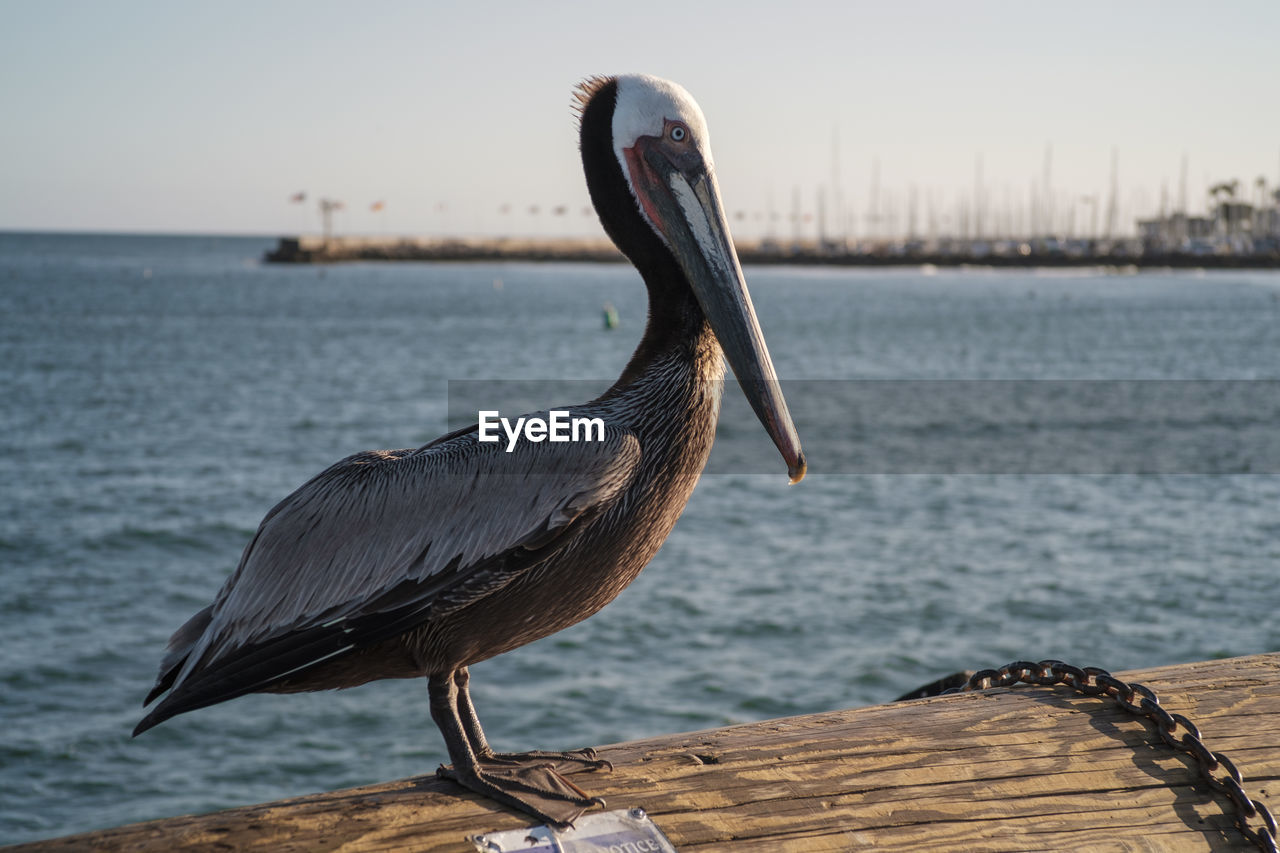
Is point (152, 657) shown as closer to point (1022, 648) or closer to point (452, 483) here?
point (1022, 648)

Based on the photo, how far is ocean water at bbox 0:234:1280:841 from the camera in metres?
9.57

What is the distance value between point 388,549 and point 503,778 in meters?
0.51

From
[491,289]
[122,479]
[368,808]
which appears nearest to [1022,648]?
[368,808]

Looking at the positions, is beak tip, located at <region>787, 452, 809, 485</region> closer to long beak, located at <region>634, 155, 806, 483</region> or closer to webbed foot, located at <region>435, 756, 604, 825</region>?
long beak, located at <region>634, 155, 806, 483</region>

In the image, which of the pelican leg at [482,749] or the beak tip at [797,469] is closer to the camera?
the beak tip at [797,469]

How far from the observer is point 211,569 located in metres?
14.1

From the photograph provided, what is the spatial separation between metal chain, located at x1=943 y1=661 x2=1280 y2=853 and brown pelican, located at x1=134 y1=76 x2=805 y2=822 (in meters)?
0.96

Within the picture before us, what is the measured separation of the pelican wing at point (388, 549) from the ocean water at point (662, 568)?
7080 mm

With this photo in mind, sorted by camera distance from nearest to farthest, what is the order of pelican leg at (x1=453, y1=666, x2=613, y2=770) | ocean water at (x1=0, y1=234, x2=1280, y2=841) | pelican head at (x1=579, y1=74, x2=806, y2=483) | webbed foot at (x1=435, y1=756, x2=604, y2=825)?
webbed foot at (x1=435, y1=756, x2=604, y2=825) < pelican head at (x1=579, y1=74, x2=806, y2=483) < pelican leg at (x1=453, y1=666, x2=613, y2=770) < ocean water at (x1=0, y1=234, x2=1280, y2=841)

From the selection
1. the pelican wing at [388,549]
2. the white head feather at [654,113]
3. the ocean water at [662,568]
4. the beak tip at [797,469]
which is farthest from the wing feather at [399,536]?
the ocean water at [662,568]

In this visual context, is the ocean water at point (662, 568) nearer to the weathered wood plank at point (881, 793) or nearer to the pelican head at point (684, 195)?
the weathered wood plank at point (881, 793)

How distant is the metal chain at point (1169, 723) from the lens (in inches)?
84.5

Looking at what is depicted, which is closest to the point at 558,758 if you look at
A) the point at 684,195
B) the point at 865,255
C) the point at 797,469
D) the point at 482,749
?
the point at 482,749

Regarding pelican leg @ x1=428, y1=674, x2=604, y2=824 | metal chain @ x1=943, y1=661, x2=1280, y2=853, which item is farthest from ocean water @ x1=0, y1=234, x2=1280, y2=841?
pelican leg @ x1=428, y1=674, x2=604, y2=824
